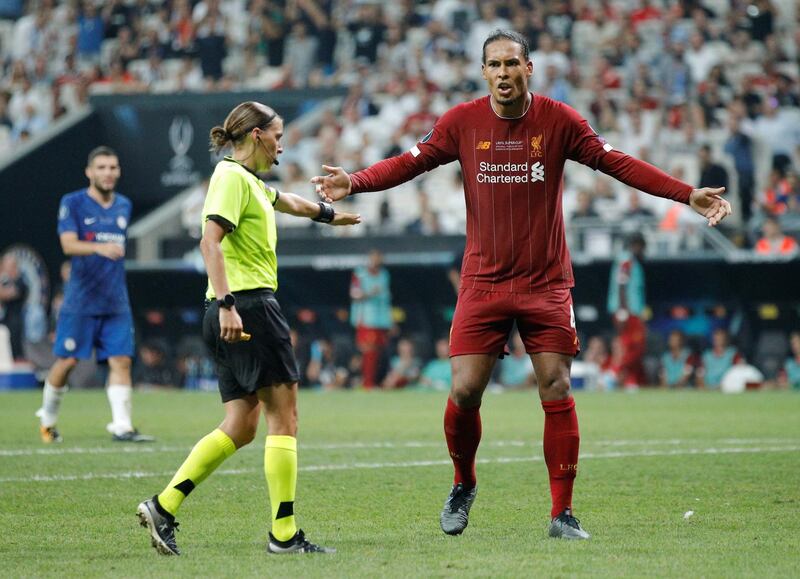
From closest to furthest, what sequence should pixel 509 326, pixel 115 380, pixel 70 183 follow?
pixel 509 326 < pixel 115 380 < pixel 70 183

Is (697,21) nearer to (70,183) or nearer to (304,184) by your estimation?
(304,184)

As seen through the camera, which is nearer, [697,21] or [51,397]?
[51,397]

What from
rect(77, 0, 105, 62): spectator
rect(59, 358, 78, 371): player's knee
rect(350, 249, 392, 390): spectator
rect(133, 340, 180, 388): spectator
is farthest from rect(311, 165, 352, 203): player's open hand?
rect(77, 0, 105, 62): spectator

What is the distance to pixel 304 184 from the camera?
22.2m

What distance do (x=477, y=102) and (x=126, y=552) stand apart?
102 inches

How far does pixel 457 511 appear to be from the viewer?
6621 mm

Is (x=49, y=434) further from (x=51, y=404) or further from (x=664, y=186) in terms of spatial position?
(x=664, y=186)

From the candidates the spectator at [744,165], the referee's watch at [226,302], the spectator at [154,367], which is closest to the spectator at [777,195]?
the spectator at [744,165]

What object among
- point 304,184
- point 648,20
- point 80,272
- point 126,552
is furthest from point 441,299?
point 126,552

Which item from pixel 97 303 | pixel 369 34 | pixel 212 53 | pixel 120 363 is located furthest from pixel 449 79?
pixel 120 363

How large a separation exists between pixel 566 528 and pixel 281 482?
1271 mm

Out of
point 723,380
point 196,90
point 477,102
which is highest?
point 196,90

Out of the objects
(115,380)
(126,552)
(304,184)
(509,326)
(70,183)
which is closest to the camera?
(126,552)

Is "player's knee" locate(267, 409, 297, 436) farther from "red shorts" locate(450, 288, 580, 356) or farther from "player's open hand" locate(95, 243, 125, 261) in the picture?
"player's open hand" locate(95, 243, 125, 261)
